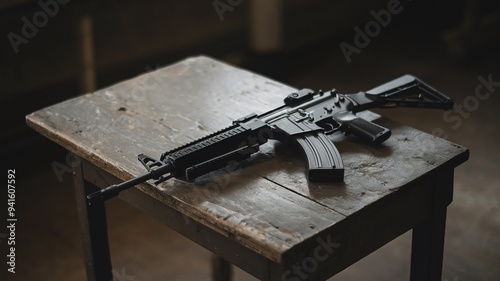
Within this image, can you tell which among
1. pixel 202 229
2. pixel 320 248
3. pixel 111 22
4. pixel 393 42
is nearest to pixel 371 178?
pixel 320 248

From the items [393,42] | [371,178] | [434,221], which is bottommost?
[393,42]

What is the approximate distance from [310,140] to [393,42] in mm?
2812

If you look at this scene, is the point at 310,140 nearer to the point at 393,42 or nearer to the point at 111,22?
the point at 111,22

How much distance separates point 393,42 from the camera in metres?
4.57

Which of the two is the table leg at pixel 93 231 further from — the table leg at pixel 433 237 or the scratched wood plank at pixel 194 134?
the table leg at pixel 433 237

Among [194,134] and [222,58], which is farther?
[222,58]

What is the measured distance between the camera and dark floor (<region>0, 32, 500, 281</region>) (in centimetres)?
270

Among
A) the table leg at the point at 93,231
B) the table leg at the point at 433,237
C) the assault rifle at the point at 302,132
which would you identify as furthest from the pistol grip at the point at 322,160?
the table leg at the point at 93,231

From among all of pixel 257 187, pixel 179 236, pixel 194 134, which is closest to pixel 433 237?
pixel 257 187

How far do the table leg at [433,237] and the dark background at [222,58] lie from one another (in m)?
0.69

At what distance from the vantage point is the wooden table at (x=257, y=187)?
65.7 inches

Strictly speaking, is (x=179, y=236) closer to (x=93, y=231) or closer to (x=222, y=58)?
(x=93, y=231)

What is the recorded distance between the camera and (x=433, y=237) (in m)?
1.92

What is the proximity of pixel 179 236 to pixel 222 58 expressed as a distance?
1.58 m
